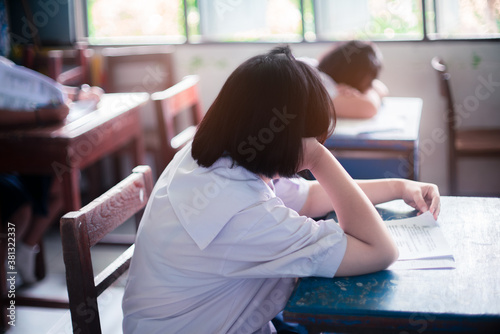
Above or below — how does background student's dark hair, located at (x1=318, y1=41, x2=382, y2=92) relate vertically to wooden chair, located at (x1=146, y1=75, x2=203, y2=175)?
above

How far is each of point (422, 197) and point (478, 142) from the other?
1.97 m

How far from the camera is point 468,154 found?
3.18 meters

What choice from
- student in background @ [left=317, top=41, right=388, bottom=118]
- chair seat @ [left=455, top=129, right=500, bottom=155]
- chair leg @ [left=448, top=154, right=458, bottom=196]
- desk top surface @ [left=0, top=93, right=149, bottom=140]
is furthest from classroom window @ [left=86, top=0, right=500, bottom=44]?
desk top surface @ [left=0, top=93, right=149, bottom=140]

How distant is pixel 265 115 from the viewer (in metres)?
1.08

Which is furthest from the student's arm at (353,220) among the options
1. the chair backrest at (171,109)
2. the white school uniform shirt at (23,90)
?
the white school uniform shirt at (23,90)

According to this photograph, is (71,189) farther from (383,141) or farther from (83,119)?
→ (383,141)

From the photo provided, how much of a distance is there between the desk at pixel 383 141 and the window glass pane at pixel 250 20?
1139 mm

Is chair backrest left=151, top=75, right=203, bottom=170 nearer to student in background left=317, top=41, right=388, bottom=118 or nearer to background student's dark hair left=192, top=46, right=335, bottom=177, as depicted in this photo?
student in background left=317, top=41, right=388, bottom=118

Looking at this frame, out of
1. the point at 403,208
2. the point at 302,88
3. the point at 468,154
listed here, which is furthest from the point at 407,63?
the point at 302,88

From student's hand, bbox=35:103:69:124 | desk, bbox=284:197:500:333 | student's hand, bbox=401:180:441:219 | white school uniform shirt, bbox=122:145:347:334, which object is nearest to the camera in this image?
desk, bbox=284:197:500:333

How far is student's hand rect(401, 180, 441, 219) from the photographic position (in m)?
1.40

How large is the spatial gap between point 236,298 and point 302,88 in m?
0.43

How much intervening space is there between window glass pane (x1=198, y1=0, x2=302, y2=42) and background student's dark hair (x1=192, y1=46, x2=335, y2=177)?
9.05 feet

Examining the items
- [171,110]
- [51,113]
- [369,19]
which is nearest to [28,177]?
[51,113]
